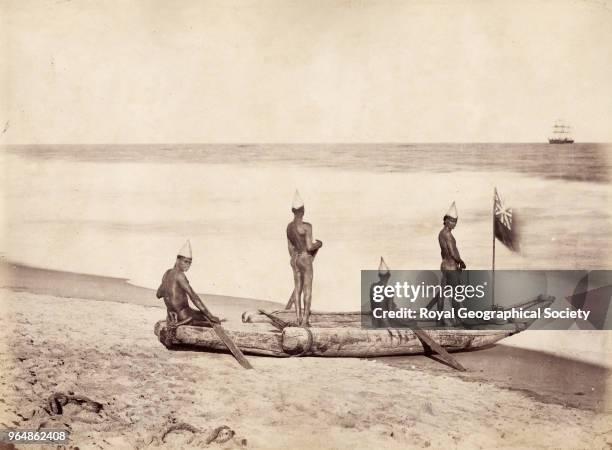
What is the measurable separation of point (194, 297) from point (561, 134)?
3264mm

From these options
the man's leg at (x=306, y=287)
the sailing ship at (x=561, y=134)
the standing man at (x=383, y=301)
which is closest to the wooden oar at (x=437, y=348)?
the standing man at (x=383, y=301)

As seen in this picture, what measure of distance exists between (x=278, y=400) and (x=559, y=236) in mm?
2657

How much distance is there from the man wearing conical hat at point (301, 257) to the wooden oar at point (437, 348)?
2.98ft

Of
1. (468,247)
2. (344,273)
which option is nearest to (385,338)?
(344,273)

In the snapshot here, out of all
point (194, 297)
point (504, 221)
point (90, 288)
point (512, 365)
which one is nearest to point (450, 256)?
point (504, 221)

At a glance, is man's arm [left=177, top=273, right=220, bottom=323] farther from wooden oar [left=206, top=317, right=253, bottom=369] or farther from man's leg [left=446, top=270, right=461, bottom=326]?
man's leg [left=446, top=270, right=461, bottom=326]

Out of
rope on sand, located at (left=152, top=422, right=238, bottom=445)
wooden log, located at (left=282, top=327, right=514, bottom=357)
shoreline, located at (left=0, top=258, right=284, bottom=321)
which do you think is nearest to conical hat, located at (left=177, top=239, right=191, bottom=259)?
shoreline, located at (left=0, top=258, right=284, bottom=321)

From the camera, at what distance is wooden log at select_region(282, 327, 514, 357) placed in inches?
250

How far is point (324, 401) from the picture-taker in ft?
21.0

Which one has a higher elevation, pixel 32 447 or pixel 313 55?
pixel 313 55

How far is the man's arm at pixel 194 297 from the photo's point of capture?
20.8ft

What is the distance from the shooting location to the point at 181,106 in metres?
6.61

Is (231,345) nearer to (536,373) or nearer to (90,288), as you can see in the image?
(90,288)

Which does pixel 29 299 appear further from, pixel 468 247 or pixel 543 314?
pixel 543 314
